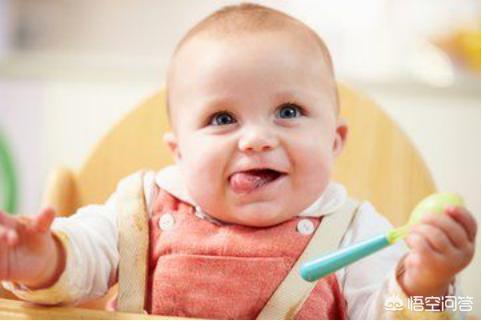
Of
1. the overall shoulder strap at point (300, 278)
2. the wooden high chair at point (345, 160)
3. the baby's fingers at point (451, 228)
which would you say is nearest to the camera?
the baby's fingers at point (451, 228)

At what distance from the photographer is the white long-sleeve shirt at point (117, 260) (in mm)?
475

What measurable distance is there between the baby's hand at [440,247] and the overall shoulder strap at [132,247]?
0.63ft

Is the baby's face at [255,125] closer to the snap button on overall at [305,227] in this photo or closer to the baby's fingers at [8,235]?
the snap button on overall at [305,227]

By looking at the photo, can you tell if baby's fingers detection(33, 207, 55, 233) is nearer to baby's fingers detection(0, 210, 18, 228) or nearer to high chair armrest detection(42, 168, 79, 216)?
baby's fingers detection(0, 210, 18, 228)

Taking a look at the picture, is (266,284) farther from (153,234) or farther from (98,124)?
(98,124)

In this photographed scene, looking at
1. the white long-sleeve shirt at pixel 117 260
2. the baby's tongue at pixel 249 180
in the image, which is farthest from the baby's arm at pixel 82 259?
the baby's tongue at pixel 249 180

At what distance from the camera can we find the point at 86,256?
0.52 metres

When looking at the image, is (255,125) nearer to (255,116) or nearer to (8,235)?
(255,116)

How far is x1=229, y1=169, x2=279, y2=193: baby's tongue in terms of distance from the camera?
51 centimetres

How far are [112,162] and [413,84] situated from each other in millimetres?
417

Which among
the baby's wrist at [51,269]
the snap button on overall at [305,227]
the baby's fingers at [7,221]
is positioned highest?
the baby's fingers at [7,221]

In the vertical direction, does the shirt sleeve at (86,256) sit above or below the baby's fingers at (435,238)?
below

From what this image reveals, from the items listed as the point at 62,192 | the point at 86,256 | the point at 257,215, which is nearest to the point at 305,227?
the point at 257,215

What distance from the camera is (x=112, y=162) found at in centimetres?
77
